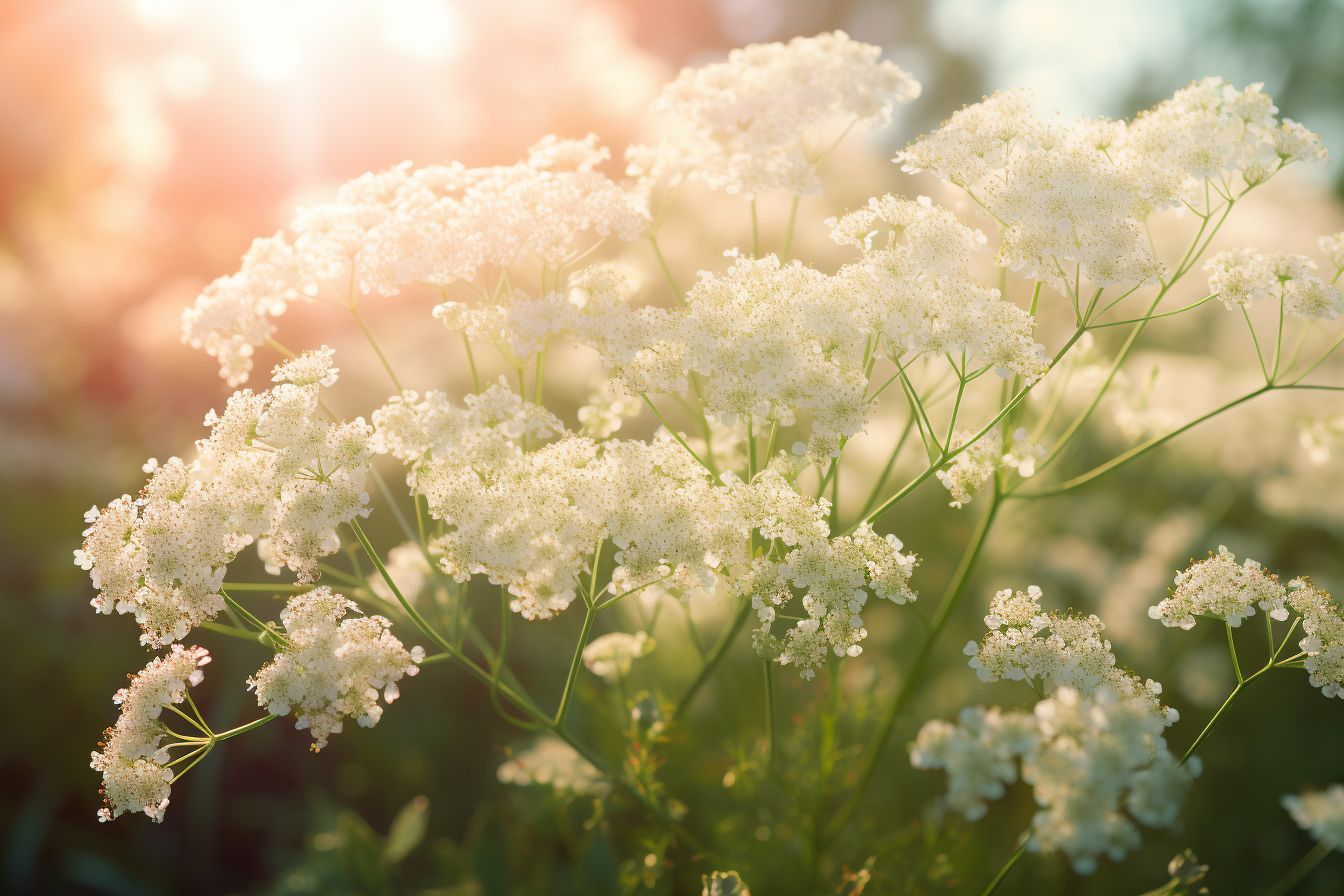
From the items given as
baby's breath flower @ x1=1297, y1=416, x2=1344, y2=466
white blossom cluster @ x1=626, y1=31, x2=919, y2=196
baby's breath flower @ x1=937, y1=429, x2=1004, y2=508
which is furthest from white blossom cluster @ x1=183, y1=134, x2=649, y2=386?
baby's breath flower @ x1=1297, y1=416, x2=1344, y2=466

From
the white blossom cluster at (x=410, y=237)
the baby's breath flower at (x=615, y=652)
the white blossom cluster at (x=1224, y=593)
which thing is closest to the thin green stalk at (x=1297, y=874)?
the white blossom cluster at (x=1224, y=593)

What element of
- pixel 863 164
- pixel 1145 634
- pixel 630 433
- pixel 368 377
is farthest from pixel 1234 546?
pixel 368 377

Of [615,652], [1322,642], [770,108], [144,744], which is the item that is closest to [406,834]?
[615,652]

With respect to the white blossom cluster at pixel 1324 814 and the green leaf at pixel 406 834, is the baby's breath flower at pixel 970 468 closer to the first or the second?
the white blossom cluster at pixel 1324 814

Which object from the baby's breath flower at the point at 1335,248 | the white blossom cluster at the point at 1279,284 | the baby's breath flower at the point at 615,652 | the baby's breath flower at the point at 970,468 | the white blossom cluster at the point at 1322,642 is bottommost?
the baby's breath flower at the point at 615,652

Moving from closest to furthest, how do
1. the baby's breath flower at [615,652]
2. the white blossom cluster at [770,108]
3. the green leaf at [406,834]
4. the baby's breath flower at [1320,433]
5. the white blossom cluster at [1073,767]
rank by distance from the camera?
the white blossom cluster at [1073,767]
the white blossom cluster at [770,108]
the baby's breath flower at [615,652]
the baby's breath flower at [1320,433]
the green leaf at [406,834]

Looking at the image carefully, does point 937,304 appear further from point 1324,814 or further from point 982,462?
point 1324,814

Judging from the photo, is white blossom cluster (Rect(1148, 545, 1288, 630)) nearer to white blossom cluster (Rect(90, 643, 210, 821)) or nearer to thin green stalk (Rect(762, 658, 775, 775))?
thin green stalk (Rect(762, 658, 775, 775))
